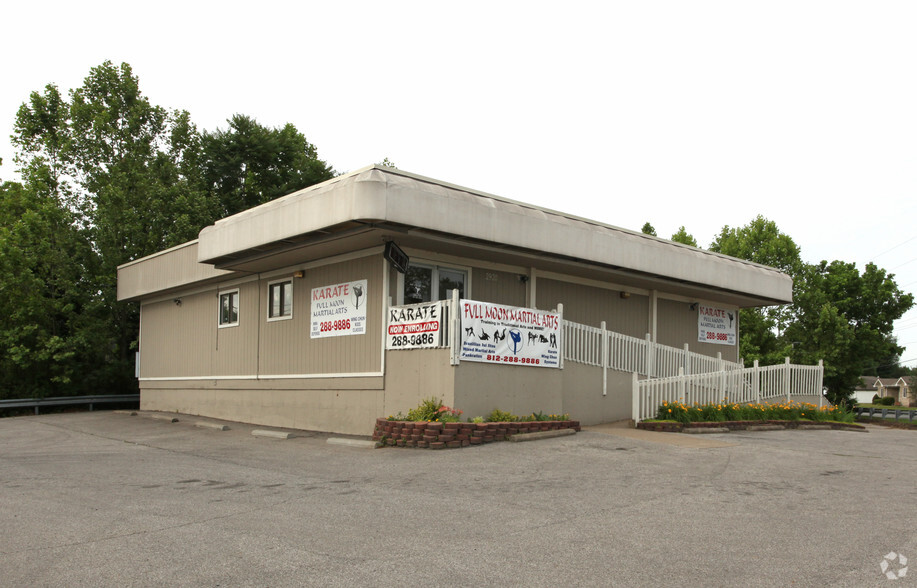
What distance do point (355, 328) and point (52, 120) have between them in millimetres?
24151

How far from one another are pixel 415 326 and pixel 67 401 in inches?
658

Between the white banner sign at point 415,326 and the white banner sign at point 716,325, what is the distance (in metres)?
11.3

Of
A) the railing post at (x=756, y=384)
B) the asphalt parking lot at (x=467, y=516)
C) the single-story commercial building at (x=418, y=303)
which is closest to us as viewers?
the asphalt parking lot at (x=467, y=516)

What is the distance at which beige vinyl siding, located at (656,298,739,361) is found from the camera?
2139cm

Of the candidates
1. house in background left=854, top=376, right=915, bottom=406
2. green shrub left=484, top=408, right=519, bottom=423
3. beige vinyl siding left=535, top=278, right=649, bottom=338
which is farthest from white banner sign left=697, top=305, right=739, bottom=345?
house in background left=854, top=376, right=915, bottom=406

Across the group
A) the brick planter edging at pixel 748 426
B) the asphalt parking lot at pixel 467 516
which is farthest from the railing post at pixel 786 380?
the asphalt parking lot at pixel 467 516

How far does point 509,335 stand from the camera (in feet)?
46.7

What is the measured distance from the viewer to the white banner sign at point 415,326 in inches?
539

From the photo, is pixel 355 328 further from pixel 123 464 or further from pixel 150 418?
pixel 150 418

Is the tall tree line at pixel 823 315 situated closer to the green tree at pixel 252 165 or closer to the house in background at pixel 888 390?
the green tree at pixel 252 165

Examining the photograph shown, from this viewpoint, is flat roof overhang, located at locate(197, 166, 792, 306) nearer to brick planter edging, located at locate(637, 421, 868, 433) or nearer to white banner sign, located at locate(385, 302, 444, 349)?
white banner sign, located at locate(385, 302, 444, 349)

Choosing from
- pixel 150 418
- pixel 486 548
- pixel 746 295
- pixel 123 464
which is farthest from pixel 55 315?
pixel 486 548

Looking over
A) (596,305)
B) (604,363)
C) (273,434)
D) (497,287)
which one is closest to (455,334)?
(497,287)

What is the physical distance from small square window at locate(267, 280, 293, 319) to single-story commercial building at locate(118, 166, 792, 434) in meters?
0.05
